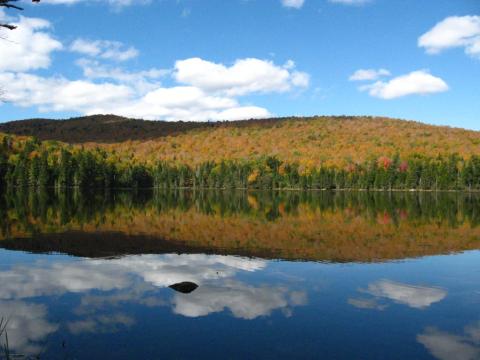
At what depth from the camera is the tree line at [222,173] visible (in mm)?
130625

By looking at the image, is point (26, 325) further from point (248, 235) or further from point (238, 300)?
point (248, 235)

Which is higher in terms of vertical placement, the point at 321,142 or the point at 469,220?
the point at 321,142

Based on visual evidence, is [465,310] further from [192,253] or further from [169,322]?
[192,253]

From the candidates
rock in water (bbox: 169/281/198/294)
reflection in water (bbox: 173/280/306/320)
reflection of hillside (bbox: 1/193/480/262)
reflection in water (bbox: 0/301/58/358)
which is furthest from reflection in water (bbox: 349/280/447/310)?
reflection in water (bbox: 0/301/58/358)

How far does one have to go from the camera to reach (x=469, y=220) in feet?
152

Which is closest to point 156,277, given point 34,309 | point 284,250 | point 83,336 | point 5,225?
point 34,309

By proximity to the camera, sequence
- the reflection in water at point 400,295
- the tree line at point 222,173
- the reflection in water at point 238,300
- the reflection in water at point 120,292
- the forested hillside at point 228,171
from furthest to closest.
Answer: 1. the forested hillside at point 228,171
2. the tree line at point 222,173
3. the reflection in water at point 400,295
4. the reflection in water at point 238,300
5. the reflection in water at point 120,292

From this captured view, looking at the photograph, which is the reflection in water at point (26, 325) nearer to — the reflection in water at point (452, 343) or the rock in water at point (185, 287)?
the rock in water at point (185, 287)

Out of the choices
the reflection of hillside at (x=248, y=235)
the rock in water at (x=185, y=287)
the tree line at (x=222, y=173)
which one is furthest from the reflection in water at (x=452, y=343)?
the tree line at (x=222, y=173)

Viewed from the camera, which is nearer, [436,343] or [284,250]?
[436,343]

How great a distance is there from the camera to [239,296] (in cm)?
1723

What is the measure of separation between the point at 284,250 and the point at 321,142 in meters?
173

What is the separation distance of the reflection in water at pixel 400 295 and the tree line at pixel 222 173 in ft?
400

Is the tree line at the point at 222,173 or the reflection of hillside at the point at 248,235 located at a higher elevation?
the tree line at the point at 222,173
